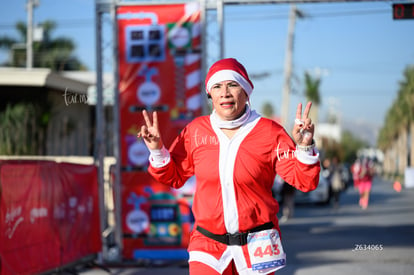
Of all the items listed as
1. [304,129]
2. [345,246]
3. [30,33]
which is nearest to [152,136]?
[304,129]

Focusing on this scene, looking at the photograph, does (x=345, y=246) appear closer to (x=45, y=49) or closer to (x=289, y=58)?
(x=289, y=58)

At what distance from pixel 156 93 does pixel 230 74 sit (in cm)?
592

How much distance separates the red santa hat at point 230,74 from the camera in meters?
4.03

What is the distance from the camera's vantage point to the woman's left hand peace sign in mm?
3686

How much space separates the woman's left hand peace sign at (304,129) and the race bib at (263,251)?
23.1 inches

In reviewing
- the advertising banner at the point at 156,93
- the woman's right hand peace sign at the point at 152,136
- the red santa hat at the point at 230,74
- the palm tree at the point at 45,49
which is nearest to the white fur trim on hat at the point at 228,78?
the red santa hat at the point at 230,74

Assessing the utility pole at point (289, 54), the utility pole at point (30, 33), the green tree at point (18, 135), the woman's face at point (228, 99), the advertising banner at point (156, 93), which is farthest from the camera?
the utility pole at point (289, 54)

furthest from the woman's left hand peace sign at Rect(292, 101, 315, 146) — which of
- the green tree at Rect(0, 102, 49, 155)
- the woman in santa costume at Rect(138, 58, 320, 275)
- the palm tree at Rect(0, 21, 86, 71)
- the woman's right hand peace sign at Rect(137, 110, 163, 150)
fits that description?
the palm tree at Rect(0, 21, 86, 71)

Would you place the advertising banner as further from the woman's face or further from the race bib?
the race bib

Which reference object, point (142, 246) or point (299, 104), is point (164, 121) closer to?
point (142, 246)

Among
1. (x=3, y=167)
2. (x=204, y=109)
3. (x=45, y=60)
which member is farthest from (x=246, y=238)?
(x=45, y=60)

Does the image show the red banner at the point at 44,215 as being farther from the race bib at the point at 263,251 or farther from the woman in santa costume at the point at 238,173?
the race bib at the point at 263,251

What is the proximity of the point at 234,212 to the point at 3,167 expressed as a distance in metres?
3.72

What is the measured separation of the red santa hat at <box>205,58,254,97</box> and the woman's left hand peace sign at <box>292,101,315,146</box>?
48 cm
